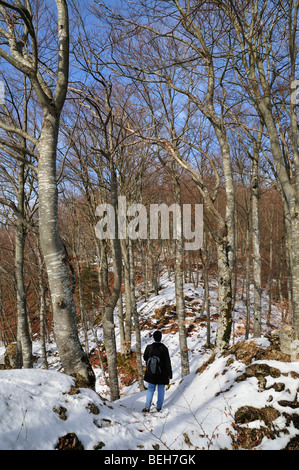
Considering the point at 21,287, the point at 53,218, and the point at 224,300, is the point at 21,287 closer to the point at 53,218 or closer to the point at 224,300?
the point at 53,218

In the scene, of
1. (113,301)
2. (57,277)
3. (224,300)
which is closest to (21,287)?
(113,301)

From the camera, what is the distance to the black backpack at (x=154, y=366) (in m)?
4.35

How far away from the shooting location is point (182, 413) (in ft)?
11.9

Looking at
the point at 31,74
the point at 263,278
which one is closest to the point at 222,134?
the point at 31,74

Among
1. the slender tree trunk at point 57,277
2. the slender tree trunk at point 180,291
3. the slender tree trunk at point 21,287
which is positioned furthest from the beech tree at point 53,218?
the slender tree trunk at point 180,291

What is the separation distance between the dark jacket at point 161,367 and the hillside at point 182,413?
0.57m

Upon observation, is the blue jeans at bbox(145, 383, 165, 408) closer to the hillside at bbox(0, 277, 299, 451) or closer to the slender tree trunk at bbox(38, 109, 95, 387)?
the hillside at bbox(0, 277, 299, 451)

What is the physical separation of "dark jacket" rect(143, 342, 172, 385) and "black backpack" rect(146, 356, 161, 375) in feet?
0.18

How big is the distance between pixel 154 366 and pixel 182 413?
3.03 ft

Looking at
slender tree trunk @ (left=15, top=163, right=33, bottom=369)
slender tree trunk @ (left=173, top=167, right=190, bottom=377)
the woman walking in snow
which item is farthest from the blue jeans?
slender tree trunk @ (left=15, top=163, right=33, bottom=369)
